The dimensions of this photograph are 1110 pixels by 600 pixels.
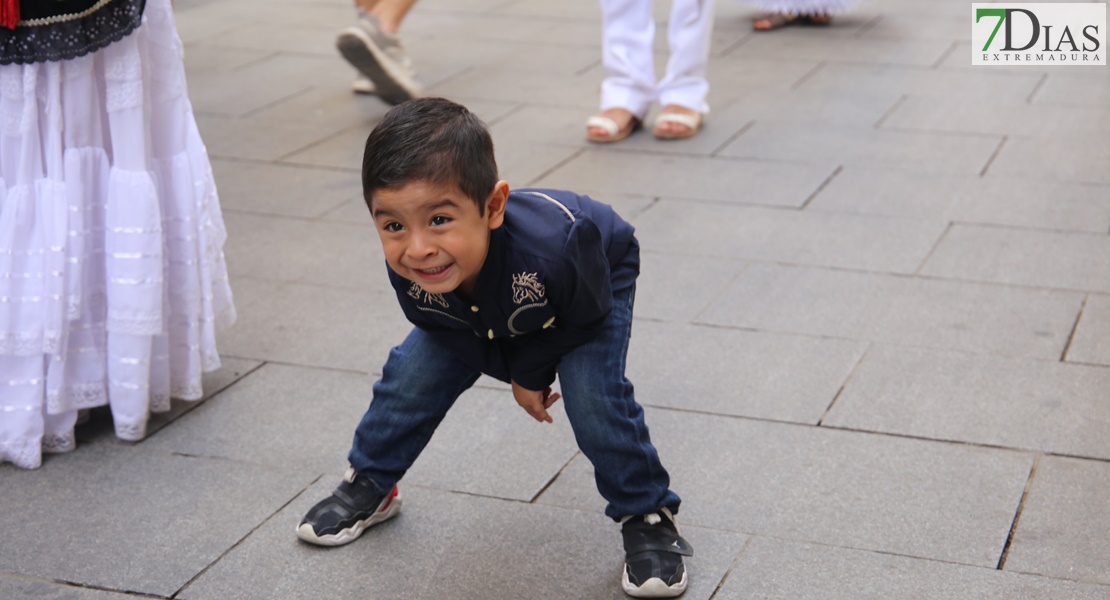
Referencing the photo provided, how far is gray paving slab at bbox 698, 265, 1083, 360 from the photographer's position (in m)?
3.84

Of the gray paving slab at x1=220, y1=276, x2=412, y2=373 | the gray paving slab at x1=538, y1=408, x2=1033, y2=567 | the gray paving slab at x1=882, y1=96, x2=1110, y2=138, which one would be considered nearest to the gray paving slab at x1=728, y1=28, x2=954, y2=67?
the gray paving slab at x1=882, y1=96, x2=1110, y2=138

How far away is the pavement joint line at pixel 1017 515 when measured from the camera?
275cm

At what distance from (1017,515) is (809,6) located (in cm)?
536

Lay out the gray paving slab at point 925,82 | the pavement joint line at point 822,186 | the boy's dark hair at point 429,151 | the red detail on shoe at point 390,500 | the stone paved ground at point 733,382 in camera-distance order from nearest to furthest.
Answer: the boy's dark hair at point 429,151 → the stone paved ground at point 733,382 → the red detail on shoe at point 390,500 → the pavement joint line at point 822,186 → the gray paving slab at point 925,82

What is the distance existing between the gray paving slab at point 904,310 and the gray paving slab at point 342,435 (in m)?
0.88

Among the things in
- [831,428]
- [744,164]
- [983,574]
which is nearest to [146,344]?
[831,428]

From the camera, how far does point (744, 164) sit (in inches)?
217

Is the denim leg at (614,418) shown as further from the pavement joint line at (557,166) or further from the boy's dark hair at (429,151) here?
the pavement joint line at (557,166)

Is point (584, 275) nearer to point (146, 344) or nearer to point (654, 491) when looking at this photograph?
point (654, 491)

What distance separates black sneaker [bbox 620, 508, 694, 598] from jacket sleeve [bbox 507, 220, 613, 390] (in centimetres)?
35

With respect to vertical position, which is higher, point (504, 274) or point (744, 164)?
point (504, 274)

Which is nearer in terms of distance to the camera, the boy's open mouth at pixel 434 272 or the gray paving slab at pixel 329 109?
the boy's open mouth at pixel 434 272

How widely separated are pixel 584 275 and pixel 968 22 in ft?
20.1

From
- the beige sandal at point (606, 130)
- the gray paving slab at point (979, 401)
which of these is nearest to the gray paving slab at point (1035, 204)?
the gray paving slab at point (979, 401)
